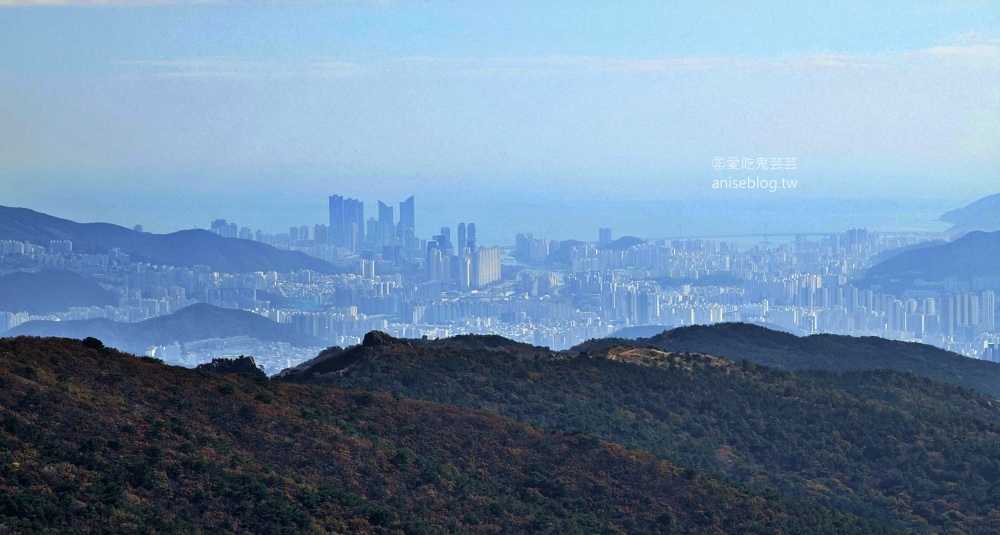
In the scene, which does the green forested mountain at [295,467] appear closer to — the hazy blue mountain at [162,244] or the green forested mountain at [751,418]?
the green forested mountain at [751,418]

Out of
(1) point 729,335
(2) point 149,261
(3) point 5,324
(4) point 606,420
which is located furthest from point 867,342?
(2) point 149,261

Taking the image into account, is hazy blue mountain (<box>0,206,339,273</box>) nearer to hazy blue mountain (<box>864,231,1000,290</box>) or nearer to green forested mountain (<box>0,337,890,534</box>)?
hazy blue mountain (<box>864,231,1000,290</box>)

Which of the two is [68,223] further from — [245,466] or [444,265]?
[245,466]

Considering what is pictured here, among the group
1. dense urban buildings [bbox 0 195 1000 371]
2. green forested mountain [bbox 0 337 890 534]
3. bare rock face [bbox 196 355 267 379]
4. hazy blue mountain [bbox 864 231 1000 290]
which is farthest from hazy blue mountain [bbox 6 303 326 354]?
green forested mountain [bbox 0 337 890 534]

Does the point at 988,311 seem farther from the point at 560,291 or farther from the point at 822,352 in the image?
the point at 822,352

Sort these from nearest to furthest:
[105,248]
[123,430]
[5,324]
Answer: [123,430] → [5,324] → [105,248]

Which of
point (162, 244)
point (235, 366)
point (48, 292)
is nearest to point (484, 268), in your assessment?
point (162, 244)

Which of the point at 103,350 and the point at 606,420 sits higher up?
the point at 103,350
